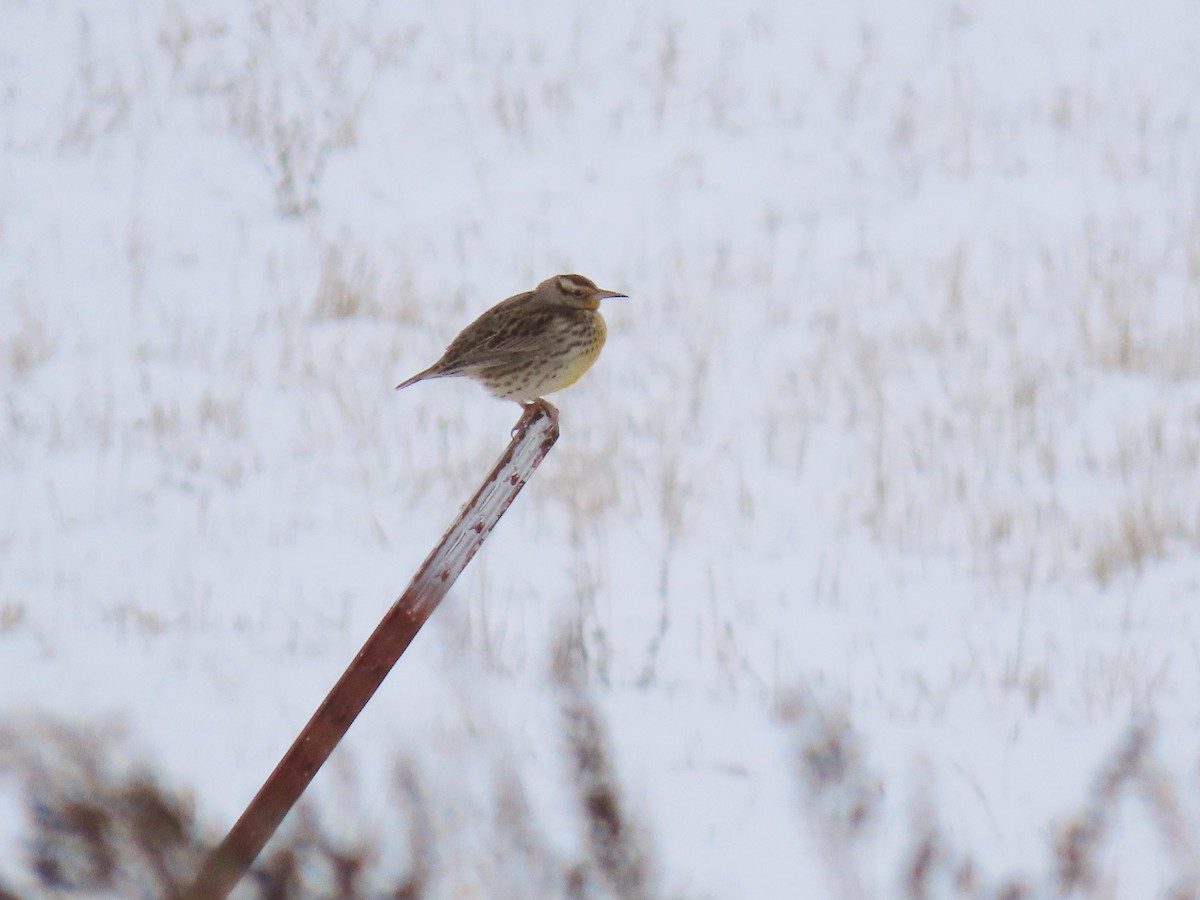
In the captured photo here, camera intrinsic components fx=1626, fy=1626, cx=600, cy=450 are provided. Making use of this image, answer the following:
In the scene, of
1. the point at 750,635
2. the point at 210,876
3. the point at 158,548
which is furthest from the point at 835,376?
the point at 210,876

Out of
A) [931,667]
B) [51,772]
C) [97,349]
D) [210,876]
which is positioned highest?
[51,772]

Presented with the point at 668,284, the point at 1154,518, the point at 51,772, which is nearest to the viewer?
the point at 51,772

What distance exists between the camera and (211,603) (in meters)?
5.25

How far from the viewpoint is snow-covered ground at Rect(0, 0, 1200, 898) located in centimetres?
439

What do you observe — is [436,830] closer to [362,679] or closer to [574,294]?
[362,679]

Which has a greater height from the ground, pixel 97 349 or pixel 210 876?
pixel 210 876

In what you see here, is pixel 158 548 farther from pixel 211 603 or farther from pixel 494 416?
pixel 494 416

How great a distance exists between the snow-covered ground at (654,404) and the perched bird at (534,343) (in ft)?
2.59

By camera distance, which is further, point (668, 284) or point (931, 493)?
point (668, 284)

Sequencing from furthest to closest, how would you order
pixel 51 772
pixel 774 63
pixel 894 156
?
pixel 774 63
pixel 894 156
pixel 51 772

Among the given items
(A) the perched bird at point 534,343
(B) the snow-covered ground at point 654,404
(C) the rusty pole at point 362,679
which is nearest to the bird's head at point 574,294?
(A) the perched bird at point 534,343

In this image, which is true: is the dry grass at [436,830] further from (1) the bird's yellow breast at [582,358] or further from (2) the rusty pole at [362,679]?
(1) the bird's yellow breast at [582,358]

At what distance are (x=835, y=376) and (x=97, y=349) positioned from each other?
3.46 meters

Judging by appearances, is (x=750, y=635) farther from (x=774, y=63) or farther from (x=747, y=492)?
(x=774, y=63)
